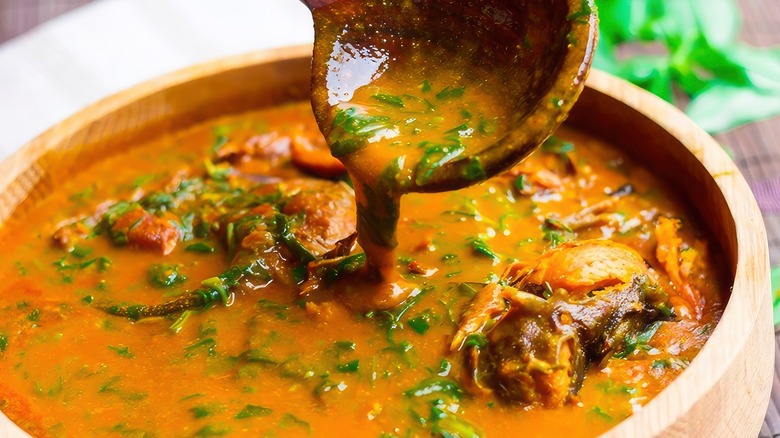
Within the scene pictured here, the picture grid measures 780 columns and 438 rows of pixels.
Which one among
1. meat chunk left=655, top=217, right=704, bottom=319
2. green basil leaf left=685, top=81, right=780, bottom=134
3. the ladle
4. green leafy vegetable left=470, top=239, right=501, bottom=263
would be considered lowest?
green basil leaf left=685, top=81, right=780, bottom=134

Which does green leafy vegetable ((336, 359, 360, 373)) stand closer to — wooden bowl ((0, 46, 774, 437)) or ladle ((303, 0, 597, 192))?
ladle ((303, 0, 597, 192))

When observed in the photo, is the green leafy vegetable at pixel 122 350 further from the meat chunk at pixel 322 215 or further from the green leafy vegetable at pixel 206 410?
the meat chunk at pixel 322 215

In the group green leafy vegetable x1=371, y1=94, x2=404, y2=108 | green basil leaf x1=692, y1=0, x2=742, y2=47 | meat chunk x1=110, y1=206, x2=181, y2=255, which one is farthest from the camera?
green basil leaf x1=692, y1=0, x2=742, y2=47

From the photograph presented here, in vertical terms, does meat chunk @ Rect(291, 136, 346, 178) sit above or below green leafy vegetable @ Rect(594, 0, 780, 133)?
above

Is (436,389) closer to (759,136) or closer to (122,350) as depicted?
(122,350)

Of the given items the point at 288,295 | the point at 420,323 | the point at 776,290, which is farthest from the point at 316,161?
the point at 776,290

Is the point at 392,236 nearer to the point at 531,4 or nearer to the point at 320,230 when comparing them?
the point at 320,230

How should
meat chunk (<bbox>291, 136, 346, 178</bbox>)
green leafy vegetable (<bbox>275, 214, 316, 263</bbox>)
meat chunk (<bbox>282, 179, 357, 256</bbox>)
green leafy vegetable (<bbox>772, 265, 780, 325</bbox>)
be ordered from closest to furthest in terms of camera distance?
green leafy vegetable (<bbox>275, 214, 316, 263</bbox>)
meat chunk (<bbox>282, 179, 357, 256</bbox>)
green leafy vegetable (<bbox>772, 265, 780, 325</bbox>)
meat chunk (<bbox>291, 136, 346, 178</bbox>)

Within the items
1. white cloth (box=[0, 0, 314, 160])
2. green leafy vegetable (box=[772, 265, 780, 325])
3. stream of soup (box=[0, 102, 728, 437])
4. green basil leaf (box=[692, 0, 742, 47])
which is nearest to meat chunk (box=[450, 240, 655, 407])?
stream of soup (box=[0, 102, 728, 437])
